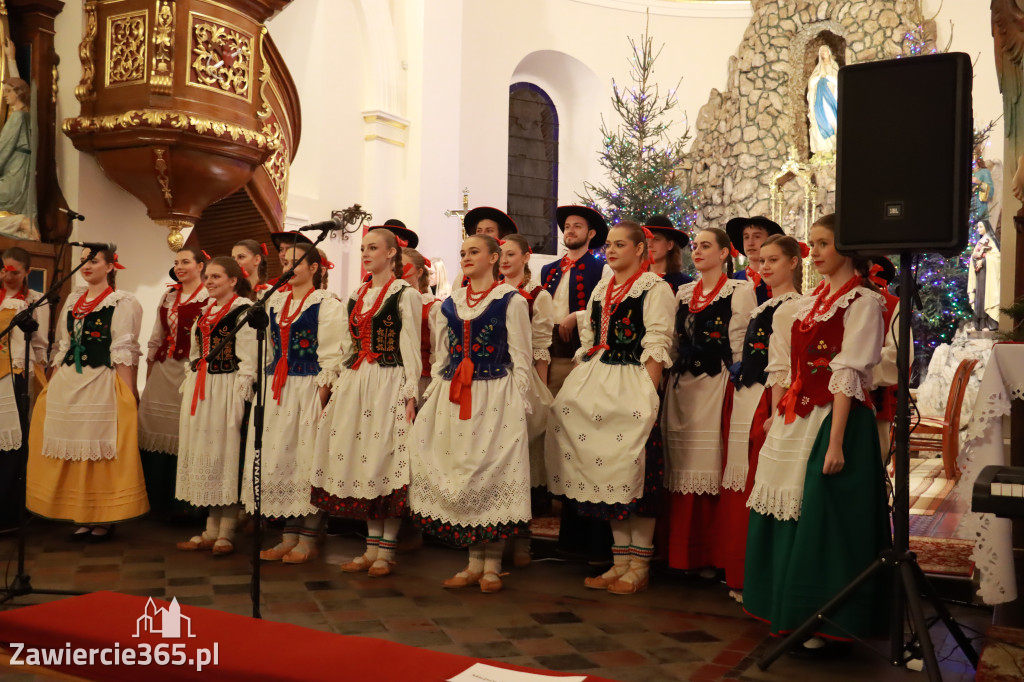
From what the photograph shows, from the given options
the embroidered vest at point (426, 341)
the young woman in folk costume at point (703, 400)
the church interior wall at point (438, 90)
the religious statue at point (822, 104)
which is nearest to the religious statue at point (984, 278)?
the church interior wall at point (438, 90)

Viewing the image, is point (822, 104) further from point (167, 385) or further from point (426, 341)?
point (167, 385)

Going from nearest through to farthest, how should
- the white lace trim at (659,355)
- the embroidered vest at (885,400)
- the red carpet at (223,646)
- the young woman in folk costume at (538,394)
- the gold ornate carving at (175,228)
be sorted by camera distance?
the red carpet at (223,646) → the embroidered vest at (885,400) → the white lace trim at (659,355) → the young woman in folk costume at (538,394) → the gold ornate carving at (175,228)

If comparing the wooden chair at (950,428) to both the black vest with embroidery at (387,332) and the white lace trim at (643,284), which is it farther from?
the black vest with embroidery at (387,332)

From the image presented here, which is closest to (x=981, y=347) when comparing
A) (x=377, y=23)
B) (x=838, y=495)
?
(x=377, y=23)

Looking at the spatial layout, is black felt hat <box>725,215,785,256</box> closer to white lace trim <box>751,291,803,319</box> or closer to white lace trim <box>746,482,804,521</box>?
white lace trim <box>751,291,803,319</box>

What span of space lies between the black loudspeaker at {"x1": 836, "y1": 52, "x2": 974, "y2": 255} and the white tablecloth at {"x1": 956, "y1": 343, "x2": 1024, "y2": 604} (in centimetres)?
93

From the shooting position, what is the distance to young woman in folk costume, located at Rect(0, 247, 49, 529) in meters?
5.79

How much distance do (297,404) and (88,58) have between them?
3.51 meters

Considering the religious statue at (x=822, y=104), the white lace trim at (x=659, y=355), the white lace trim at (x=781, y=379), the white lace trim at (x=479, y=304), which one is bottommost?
the white lace trim at (x=781, y=379)

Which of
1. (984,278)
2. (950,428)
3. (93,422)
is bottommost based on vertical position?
(950,428)

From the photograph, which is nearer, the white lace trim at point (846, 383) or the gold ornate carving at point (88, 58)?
the white lace trim at point (846, 383)

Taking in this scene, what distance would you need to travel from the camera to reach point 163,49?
6.77m

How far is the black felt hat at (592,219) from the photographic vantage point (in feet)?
18.9

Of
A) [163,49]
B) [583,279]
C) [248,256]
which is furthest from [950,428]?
[163,49]
